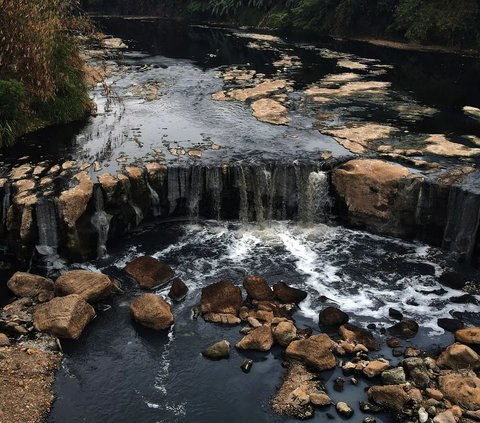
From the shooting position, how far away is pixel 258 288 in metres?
15.0

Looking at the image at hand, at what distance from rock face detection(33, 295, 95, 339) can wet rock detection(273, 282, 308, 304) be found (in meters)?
5.14

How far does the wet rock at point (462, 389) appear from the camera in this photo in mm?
11250

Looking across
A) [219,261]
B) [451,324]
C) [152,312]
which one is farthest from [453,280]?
[152,312]

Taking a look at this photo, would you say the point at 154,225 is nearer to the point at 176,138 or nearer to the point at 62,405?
the point at 176,138

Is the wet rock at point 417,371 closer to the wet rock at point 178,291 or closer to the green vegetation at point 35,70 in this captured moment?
the wet rock at point 178,291

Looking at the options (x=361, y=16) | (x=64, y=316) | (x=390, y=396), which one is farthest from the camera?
(x=361, y=16)

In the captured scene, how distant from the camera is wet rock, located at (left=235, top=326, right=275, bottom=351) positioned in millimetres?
13078

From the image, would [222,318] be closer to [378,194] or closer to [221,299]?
[221,299]

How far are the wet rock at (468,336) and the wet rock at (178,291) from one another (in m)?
7.35

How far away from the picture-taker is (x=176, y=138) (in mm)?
22203

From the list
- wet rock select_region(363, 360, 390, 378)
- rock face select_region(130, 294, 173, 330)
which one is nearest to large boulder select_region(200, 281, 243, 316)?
rock face select_region(130, 294, 173, 330)

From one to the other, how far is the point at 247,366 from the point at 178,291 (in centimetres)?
351

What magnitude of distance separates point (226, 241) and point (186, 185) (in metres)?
2.70

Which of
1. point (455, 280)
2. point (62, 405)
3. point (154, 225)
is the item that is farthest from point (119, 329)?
point (455, 280)
